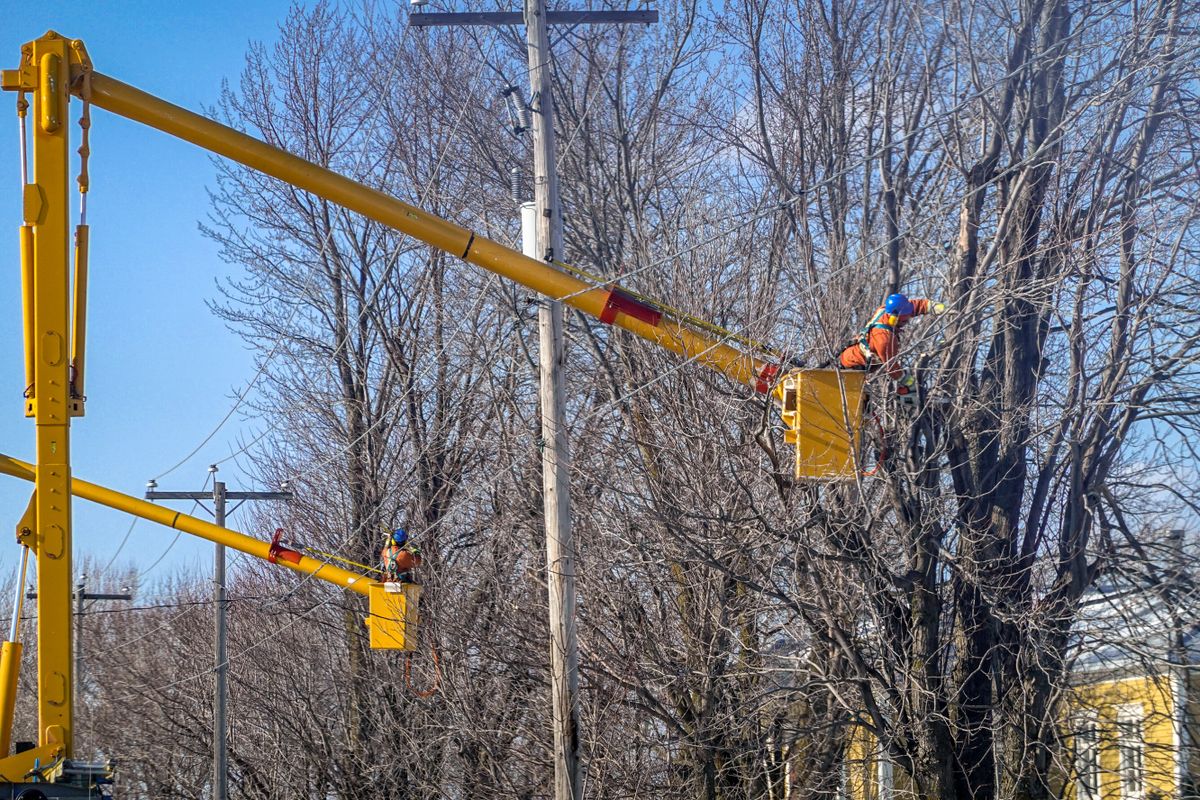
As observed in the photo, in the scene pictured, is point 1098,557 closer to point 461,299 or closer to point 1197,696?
point 1197,696

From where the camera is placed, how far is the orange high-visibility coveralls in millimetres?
8945

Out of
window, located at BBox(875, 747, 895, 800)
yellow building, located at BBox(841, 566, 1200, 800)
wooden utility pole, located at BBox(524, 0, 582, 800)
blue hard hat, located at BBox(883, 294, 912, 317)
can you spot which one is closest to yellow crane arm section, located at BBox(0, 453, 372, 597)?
wooden utility pole, located at BBox(524, 0, 582, 800)

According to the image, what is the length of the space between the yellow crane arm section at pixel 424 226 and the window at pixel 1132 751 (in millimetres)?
4388

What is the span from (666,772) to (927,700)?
4.28 metres

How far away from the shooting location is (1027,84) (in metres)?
11.7

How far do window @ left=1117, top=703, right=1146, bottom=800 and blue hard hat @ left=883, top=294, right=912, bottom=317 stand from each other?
4.22m

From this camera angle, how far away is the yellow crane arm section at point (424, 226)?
28.9 ft

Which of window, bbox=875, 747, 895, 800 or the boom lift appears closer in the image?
the boom lift

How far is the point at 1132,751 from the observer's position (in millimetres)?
11398

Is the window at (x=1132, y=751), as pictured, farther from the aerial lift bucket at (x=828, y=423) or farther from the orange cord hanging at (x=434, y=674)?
the orange cord hanging at (x=434, y=674)

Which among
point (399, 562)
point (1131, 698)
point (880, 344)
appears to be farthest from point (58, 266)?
point (1131, 698)

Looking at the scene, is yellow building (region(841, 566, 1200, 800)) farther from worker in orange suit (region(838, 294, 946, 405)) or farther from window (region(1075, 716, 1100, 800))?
worker in orange suit (region(838, 294, 946, 405))

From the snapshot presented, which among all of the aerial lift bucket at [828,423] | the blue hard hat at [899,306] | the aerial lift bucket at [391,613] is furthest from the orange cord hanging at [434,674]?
the blue hard hat at [899,306]

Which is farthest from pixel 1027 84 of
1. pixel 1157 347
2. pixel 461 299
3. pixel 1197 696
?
pixel 461 299
